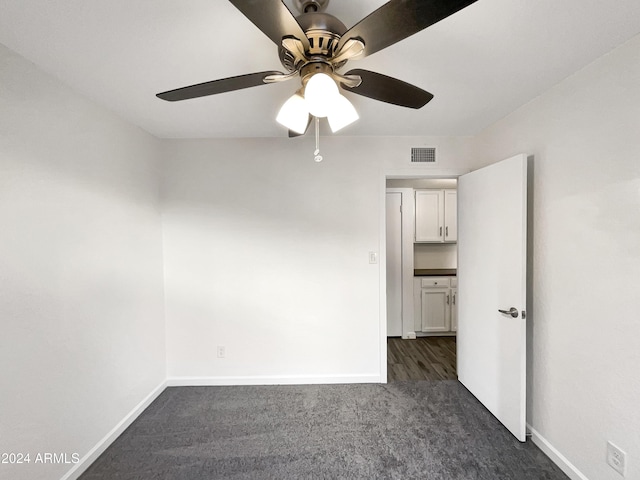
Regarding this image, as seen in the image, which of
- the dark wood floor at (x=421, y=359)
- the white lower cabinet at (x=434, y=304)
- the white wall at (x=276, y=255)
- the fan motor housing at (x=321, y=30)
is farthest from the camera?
the white lower cabinet at (x=434, y=304)

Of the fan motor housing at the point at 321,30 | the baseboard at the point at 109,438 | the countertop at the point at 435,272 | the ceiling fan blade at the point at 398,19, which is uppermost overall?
the fan motor housing at the point at 321,30

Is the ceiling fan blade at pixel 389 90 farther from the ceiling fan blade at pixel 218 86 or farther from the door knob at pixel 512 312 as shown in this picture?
the door knob at pixel 512 312

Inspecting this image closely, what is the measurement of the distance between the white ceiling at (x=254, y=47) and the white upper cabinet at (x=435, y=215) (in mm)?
1950

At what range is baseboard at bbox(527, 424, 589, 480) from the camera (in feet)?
5.07

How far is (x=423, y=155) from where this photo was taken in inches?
102

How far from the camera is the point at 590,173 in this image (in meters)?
1.47

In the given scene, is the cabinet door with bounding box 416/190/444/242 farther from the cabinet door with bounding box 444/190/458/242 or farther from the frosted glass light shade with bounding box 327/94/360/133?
the frosted glass light shade with bounding box 327/94/360/133

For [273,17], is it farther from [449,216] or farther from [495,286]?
[449,216]

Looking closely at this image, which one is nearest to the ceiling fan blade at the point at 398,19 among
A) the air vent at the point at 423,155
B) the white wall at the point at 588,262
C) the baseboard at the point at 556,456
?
the white wall at the point at 588,262

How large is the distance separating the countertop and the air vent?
1.75 m

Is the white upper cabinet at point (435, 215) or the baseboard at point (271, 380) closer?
the baseboard at point (271, 380)

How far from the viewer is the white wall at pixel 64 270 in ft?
4.28

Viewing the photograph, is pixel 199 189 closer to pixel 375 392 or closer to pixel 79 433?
Answer: pixel 79 433

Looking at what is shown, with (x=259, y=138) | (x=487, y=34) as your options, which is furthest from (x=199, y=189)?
(x=487, y=34)
